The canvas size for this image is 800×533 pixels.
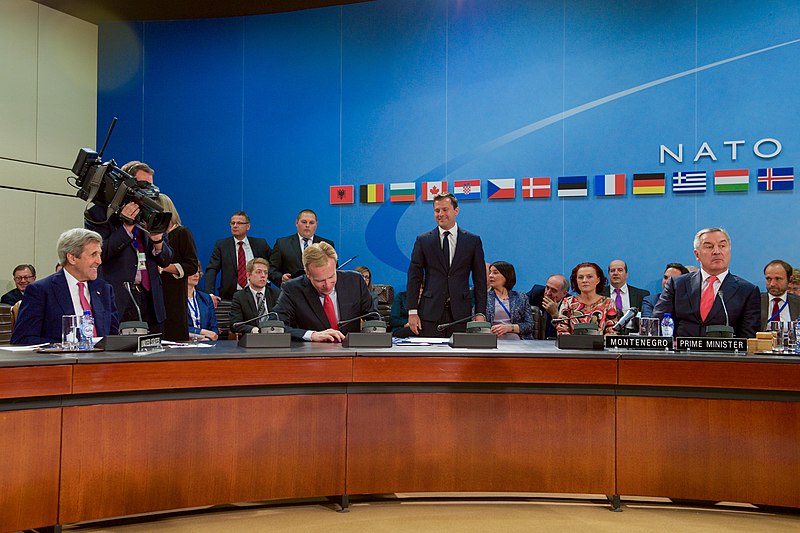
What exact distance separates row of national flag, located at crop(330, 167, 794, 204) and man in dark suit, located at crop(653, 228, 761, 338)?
250cm

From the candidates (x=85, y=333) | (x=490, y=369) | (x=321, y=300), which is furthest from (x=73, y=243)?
(x=490, y=369)

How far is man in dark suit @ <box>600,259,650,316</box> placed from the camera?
20.5 feet

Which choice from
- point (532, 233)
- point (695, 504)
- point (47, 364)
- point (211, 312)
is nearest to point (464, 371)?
point (695, 504)

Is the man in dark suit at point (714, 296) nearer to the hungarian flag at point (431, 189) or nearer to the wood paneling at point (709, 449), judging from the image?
the wood paneling at point (709, 449)

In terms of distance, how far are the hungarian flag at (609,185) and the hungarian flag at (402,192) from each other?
172 cm

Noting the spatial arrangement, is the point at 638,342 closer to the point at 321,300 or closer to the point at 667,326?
the point at 667,326

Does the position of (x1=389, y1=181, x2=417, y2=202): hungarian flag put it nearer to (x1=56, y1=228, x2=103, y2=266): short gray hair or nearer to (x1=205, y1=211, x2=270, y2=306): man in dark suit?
(x1=205, y1=211, x2=270, y2=306): man in dark suit

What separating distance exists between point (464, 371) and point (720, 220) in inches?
148

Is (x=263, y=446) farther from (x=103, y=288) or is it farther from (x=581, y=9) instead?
(x=581, y=9)

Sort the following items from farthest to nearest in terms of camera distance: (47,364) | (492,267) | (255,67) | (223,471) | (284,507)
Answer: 1. (255,67)
2. (492,267)
3. (284,507)
4. (223,471)
5. (47,364)

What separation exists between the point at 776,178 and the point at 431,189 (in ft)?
9.79

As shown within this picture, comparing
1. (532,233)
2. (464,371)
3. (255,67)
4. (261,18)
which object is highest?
(261,18)

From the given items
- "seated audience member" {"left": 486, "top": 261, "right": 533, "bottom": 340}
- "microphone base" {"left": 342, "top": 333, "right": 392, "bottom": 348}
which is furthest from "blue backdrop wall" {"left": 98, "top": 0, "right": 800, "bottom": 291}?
"microphone base" {"left": 342, "top": 333, "right": 392, "bottom": 348}

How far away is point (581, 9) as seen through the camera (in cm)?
682
